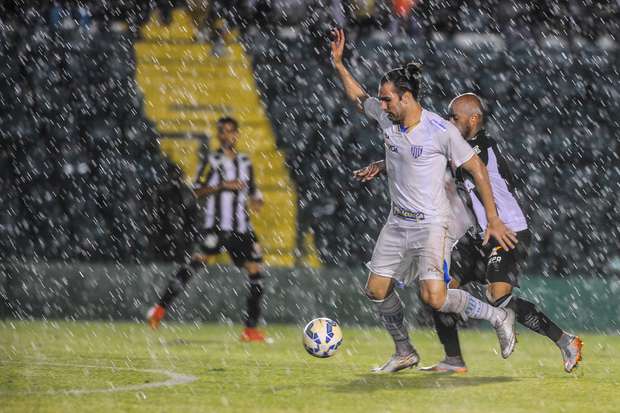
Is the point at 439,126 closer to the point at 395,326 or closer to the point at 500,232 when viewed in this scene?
the point at 500,232

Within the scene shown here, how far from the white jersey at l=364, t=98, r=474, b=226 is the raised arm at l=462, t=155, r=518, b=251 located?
0.07 m

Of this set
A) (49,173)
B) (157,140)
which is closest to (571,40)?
(157,140)

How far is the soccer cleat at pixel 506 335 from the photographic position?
798cm

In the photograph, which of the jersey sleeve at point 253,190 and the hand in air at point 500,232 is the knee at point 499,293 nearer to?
the hand in air at point 500,232

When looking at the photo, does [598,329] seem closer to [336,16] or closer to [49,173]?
[336,16]

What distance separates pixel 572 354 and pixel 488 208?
55.2 inches

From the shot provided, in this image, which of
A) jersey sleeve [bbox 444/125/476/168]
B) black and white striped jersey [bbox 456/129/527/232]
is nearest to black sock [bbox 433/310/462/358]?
black and white striped jersey [bbox 456/129/527/232]

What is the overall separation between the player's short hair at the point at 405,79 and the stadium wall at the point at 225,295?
6.33 metres

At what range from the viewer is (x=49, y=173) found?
15.5 meters

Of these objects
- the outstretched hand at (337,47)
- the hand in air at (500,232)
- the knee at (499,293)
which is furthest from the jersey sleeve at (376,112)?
the knee at (499,293)

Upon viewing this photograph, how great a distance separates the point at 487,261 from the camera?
28.3 ft

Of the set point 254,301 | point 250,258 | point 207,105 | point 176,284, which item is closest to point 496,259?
point 254,301

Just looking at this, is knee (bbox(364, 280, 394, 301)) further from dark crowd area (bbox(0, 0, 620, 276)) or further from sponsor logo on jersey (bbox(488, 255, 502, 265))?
dark crowd area (bbox(0, 0, 620, 276))

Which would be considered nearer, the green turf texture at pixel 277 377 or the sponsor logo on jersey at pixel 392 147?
the green turf texture at pixel 277 377
